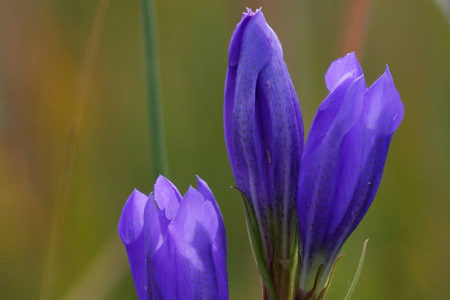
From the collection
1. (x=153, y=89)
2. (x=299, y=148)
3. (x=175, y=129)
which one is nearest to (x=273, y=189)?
(x=299, y=148)

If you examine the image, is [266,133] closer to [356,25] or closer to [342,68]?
[342,68]

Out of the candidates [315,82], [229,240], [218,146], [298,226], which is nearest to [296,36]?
[315,82]

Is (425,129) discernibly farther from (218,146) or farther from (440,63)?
(218,146)

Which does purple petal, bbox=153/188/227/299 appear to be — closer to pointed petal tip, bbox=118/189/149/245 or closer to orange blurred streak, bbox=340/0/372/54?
pointed petal tip, bbox=118/189/149/245

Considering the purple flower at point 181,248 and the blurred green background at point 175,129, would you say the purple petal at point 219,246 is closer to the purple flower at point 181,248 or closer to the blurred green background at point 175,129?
the purple flower at point 181,248

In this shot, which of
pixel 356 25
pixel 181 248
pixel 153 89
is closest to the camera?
pixel 181 248

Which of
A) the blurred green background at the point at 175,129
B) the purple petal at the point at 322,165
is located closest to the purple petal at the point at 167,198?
the purple petal at the point at 322,165

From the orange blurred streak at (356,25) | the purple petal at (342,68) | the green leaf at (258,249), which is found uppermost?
the orange blurred streak at (356,25)
